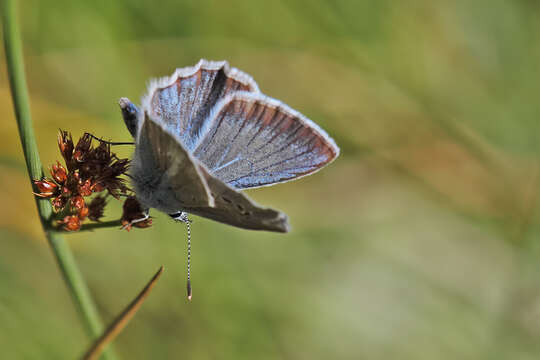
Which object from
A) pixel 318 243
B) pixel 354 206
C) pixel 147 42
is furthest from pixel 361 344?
pixel 147 42

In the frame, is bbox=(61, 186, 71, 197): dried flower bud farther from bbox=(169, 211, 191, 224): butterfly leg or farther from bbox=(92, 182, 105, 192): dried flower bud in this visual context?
bbox=(169, 211, 191, 224): butterfly leg

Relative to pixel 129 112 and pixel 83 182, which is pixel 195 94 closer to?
pixel 129 112

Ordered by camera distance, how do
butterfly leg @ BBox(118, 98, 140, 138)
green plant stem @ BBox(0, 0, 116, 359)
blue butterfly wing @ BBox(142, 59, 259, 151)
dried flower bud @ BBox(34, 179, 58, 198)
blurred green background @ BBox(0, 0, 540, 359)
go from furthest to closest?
blurred green background @ BBox(0, 0, 540, 359)
blue butterfly wing @ BBox(142, 59, 259, 151)
butterfly leg @ BBox(118, 98, 140, 138)
dried flower bud @ BBox(34, 179, 58, 198)
green plant stem @ BBox(0, 0, 116, 359)

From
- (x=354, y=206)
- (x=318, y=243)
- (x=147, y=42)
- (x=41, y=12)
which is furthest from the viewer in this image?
(x=354, y=206)

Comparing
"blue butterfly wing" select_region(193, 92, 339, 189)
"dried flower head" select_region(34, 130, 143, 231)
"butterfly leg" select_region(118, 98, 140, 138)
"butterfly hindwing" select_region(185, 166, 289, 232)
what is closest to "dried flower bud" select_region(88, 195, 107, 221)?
"dried flower head" select_region(34, 130, 143, 231)

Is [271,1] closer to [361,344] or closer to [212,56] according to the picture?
[212,56]

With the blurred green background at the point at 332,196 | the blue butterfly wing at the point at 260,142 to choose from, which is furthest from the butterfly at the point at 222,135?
the blurred green background at the point at 332,196

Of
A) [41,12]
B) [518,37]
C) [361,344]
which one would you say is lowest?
[361,344]
